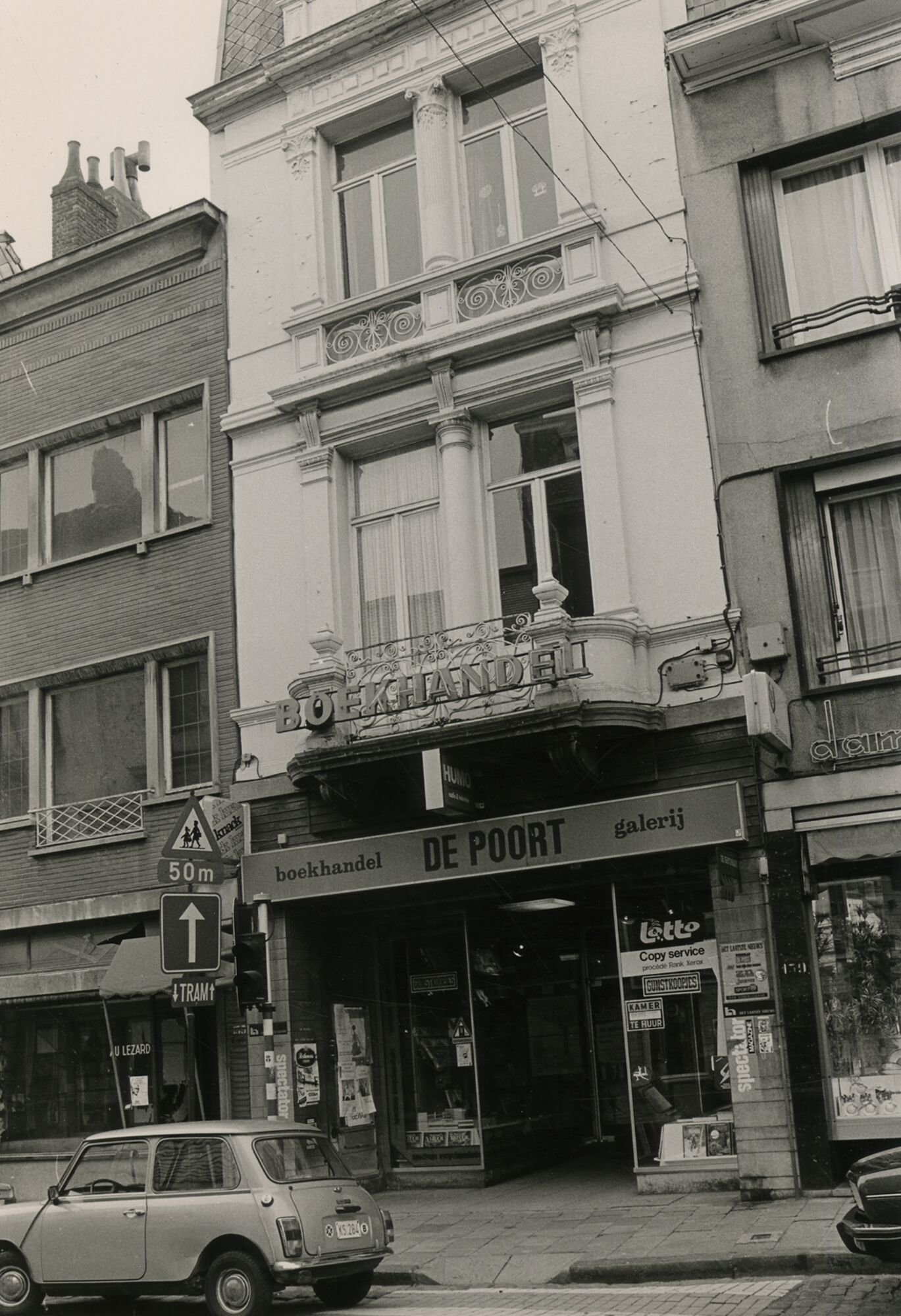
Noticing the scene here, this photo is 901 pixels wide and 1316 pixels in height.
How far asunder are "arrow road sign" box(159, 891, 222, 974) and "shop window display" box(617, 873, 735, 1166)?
13.6 feet

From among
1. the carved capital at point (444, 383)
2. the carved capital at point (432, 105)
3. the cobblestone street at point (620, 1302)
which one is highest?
the carved capital at point (432, 105)

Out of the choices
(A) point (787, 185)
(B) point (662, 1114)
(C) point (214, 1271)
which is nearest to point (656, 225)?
(A) point (787, 185)

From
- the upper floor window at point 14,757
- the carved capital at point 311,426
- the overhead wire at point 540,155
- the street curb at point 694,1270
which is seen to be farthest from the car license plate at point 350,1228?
the upper floor window at point 14,757

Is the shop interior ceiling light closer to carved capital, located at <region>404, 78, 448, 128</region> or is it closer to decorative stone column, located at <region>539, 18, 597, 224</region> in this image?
decorative stone column, located at <region>539, 18, 597, 224</region>

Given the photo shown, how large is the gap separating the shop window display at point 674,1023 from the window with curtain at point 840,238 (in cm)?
599

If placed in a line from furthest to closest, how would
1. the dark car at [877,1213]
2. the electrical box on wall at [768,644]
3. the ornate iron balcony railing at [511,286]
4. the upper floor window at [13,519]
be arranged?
the upper floor window at [13,519] < the ornate iron balcony railing at [511,286] < the electrical box on wall at [768,644] < the dark car at [877,1213]

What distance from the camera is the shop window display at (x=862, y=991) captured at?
13359 mm

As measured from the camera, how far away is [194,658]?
18375 millimetres

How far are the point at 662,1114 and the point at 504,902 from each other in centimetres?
317

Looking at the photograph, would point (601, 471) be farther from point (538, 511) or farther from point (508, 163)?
point (508, 163)

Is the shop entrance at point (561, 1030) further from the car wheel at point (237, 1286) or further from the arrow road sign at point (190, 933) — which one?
the car wheel at point (237, 1286)

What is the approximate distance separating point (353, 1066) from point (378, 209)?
10.4 meters

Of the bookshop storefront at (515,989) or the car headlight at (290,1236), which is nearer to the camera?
the car headlight at (290,1236)

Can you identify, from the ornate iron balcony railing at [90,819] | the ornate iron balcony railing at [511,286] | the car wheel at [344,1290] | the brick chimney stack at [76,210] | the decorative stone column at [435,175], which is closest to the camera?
the car wheel at [344,1290]
